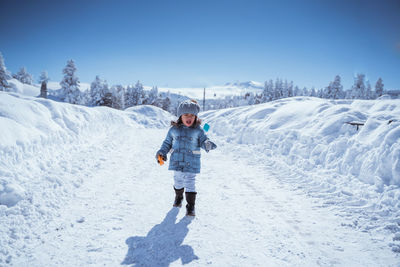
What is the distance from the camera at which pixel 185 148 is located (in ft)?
13.0

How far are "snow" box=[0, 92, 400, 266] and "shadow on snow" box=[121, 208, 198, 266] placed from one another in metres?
0.01

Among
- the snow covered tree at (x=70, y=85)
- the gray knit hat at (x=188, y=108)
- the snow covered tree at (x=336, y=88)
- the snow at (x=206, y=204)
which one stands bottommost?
the snow at (x=206, y=204)

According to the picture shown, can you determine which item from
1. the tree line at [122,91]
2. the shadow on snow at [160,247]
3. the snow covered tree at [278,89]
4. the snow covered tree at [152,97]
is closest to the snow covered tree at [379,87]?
the tree line at [122,91]

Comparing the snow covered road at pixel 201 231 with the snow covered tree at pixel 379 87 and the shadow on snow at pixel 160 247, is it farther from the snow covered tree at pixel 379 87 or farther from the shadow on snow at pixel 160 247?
the snow covered tree at pixel 379 87

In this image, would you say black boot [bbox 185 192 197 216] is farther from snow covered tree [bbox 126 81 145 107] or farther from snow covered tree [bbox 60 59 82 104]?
snow covered tree [bbox 126 81 145 107]

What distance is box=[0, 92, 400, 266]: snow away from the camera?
Result: 2.75 meters

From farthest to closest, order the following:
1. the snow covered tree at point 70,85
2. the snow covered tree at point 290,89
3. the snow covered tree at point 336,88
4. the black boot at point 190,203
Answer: the snow covered tree at point 290,89, the snow covered tree at point 336,88, the snow covered tree at point 70,85, the black boot at point 190,203

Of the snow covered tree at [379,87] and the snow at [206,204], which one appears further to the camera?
the snow covered tree at [379,87]

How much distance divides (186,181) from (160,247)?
127 centimetres

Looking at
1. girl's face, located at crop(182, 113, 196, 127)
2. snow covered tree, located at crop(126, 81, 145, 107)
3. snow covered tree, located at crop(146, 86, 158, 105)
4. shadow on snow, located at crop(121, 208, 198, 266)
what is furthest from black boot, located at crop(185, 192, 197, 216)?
snow covered tree, located at crop(146, 86, 158, 105)

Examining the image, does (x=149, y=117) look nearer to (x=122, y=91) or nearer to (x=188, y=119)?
(x=188, y=119)

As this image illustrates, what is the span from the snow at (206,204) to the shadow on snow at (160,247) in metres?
0.01

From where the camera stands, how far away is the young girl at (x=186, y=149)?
387 centimetres

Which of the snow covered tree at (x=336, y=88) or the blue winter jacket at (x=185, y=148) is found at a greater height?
the snow covered tree at (x=336, y=88)
